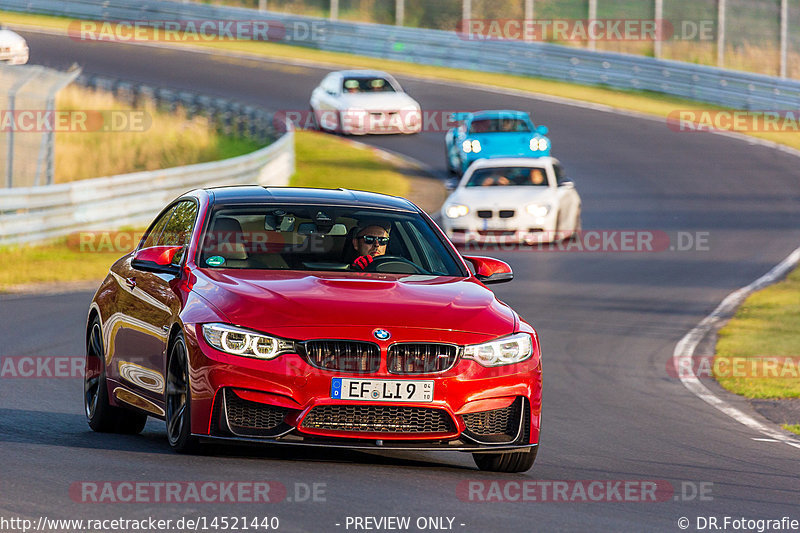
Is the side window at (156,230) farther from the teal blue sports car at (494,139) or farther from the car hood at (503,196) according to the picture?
the teal blue sports car at (494,139)

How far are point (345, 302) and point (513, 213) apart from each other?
626 inches

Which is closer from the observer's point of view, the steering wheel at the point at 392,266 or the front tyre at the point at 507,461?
the front tyre at the point at 507,461

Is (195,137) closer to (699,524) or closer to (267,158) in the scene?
(267,158)

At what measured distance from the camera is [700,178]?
31953mm

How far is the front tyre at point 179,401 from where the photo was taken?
304 inches

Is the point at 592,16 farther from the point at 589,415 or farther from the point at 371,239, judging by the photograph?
the point at 371,239

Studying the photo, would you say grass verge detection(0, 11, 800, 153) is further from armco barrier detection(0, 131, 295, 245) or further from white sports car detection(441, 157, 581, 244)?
armco barrier detection(0, 131, 295, 245)

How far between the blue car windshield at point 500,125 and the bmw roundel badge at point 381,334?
23015mm

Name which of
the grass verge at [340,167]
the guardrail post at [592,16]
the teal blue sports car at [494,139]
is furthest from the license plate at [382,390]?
the guardrail post at [592,16]

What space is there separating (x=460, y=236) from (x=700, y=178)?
10.3m

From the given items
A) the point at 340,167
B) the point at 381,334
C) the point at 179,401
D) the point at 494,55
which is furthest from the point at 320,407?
the point at 494,55

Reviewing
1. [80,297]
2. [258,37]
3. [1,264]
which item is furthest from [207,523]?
[258,37]

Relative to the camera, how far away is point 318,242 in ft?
29.3

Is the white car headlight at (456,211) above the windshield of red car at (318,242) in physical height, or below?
below
